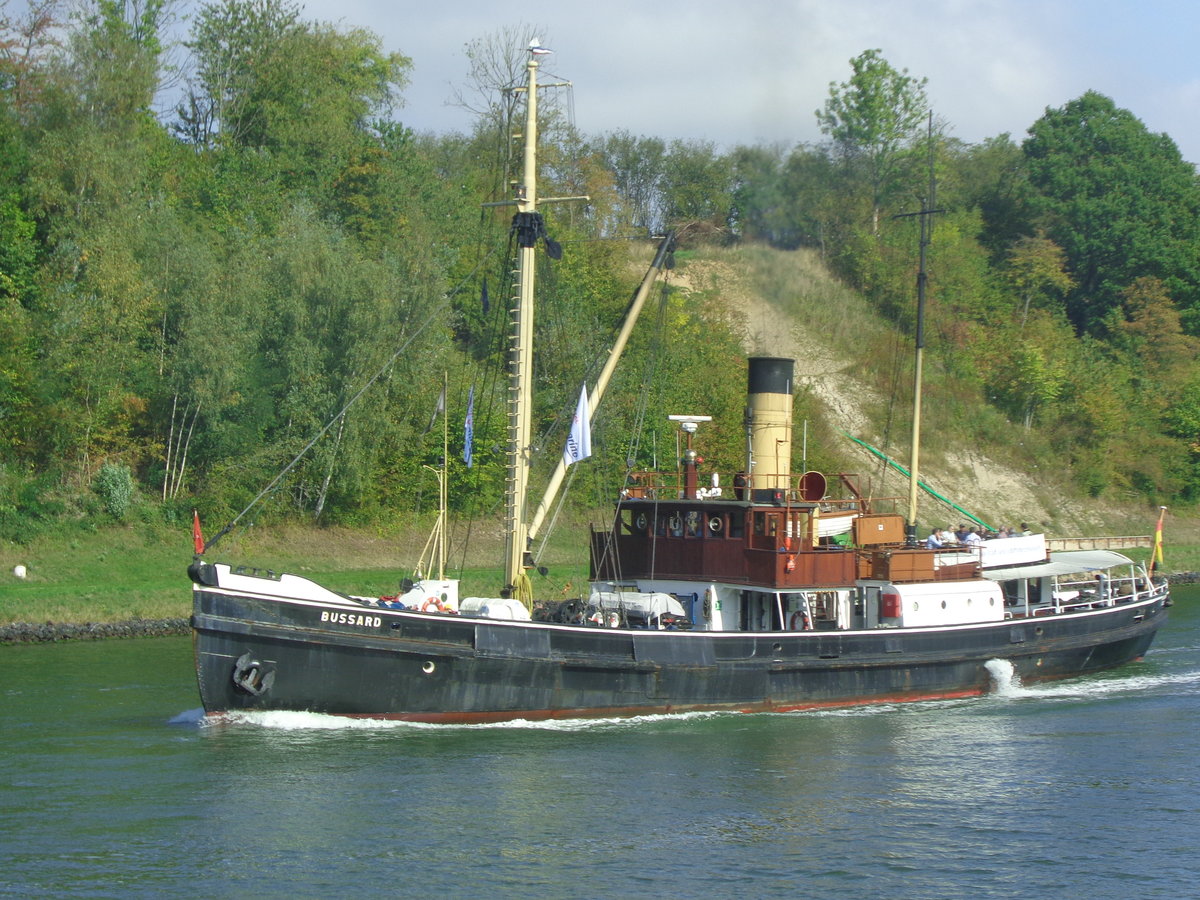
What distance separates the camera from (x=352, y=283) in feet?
153

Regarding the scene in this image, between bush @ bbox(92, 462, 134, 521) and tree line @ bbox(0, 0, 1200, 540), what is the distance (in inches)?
3.9

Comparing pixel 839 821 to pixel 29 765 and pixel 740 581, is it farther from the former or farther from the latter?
pixel 29 765

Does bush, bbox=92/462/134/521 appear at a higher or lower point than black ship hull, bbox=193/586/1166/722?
higher

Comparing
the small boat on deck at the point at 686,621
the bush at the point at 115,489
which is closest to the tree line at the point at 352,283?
the bush at the point at 115,489

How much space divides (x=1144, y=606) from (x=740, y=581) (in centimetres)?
1177

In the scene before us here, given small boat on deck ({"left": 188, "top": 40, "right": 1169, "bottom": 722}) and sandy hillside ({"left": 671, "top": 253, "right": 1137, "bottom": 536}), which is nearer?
small boat on deck ({"left": 188, "top": 40, "right": 1169, "bottom": 722})

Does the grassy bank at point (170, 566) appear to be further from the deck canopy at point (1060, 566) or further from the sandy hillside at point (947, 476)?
the deck canopy at point (1060, 566)

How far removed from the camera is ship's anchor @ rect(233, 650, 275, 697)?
916 inches

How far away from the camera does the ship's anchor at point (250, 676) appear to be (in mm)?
23266

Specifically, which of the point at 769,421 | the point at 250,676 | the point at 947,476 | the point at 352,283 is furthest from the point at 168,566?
the point at 947,476

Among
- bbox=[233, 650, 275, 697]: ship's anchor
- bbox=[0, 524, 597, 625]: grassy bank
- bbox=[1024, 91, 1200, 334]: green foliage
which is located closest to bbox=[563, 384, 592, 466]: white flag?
bbox=[233, 650, 275, 697]: ship's anchor

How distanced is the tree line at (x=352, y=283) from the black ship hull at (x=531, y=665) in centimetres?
701

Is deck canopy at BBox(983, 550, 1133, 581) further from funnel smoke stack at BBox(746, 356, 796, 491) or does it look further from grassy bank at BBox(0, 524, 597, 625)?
grassy bank at BBox(0, 524, 597, 625)

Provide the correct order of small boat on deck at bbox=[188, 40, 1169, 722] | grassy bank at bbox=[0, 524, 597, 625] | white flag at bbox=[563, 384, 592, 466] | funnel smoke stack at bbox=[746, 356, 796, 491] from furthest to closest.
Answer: grassy bank at bbox=[0, 524, 597, 625]
funnel smoke stack at bbox=[746, 356, 796, 491]
white flag at bbox=[563, 384, 592, 466]
small boat on deck at bbox=[188, 40, 1169, 722]
